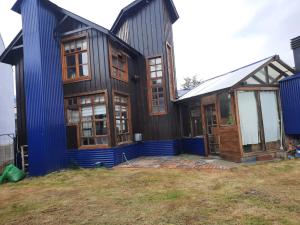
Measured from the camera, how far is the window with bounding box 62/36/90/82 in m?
10.7

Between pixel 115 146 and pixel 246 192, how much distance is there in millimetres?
6078

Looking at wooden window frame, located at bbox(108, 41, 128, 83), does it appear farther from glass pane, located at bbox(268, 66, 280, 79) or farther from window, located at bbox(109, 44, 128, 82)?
glass pane, located at bbox(268, 66, 280, 79)

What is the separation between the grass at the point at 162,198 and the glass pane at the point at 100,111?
2.79 m

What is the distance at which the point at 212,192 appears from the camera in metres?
5.69

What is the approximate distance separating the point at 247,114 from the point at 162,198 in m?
5.63

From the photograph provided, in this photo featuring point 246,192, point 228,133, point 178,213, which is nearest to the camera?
point 178,213

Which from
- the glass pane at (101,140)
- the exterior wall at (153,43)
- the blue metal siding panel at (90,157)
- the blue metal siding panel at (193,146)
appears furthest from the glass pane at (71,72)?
the blue metal siding panel at (193,146)

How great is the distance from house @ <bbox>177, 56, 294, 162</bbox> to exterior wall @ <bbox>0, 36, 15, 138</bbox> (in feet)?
44.7

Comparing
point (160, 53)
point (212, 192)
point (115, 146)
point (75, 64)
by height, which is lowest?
point (212, 192)

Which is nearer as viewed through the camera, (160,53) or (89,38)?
(89,38)

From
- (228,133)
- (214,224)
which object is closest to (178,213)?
(214,224)

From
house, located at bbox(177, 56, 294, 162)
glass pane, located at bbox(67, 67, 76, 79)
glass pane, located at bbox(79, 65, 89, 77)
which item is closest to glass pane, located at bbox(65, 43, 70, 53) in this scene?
glass pane, located at bbox(67, 67, 76, 79)

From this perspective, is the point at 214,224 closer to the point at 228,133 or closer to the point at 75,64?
the point at 228,133

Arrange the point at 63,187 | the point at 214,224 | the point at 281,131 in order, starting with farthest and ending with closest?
the point at 281,131, the point at 63,187, the point at 214,224
